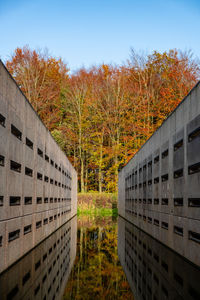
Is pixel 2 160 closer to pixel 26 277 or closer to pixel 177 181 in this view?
pixel 26 277

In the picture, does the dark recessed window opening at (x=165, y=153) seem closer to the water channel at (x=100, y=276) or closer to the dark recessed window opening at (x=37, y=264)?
the water channel at (x=100, y=276)

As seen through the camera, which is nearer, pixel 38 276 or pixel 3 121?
pixel 38 276

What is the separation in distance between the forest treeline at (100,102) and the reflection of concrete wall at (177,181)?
18816mm

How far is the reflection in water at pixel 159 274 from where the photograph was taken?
5.84 metres

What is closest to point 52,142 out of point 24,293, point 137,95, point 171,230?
point 171,230

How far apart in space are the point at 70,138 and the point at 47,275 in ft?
119

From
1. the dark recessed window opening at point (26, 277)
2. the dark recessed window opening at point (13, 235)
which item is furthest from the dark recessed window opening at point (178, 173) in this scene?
the dark recessed window opening at point (26, 277)

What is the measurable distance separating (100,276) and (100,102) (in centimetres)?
3510

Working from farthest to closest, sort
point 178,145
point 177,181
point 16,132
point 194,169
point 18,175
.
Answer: point 178,145, point 177,181, point 16,132, point 18,175, point 194,169

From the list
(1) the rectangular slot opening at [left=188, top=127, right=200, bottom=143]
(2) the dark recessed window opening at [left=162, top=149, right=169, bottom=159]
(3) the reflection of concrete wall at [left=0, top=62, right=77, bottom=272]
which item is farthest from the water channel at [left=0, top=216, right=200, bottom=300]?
(2) the dark recessed window opening at [left=162, top=149, right=169, bottom=159]

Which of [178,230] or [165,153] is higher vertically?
[165,153]

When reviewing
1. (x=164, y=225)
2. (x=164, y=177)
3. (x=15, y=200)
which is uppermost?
(x=164, y=177)

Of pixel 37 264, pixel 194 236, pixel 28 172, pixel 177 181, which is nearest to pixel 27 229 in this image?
pixel 28 172

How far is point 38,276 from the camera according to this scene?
23.3 ft
